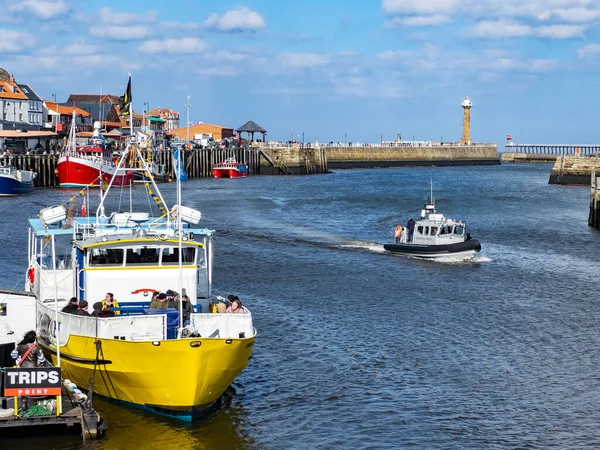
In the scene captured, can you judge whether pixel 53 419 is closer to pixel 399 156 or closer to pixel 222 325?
pixel 222 325

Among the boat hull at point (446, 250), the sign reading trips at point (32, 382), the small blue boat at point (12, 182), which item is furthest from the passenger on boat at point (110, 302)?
the small blue boat at point (12, 182)

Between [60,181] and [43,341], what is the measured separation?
70142 millimetres

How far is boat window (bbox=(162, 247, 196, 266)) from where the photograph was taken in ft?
72.1

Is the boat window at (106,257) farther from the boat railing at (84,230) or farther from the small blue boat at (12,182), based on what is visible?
the small blue boat at (12,182)

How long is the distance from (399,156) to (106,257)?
534ft

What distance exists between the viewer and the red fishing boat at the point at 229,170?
121500 millimetres

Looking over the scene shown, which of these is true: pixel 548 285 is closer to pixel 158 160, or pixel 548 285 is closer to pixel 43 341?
pixel 43 341

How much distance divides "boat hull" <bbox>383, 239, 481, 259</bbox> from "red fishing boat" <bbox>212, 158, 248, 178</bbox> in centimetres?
7722

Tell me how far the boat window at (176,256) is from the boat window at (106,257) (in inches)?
40.9

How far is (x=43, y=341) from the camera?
73.3 ft

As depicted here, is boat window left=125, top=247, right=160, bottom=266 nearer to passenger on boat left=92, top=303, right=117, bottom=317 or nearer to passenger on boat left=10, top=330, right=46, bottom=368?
passenger on boat left=92, top=303, right=117, bottom=317

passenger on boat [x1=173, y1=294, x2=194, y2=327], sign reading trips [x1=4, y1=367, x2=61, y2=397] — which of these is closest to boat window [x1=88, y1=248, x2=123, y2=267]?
passenger on boat [x1=173, y1=294, x2=194, y2=327]

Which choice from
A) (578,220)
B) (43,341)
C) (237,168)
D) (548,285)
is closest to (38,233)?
→ (43,341)

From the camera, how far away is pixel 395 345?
2697 cm
